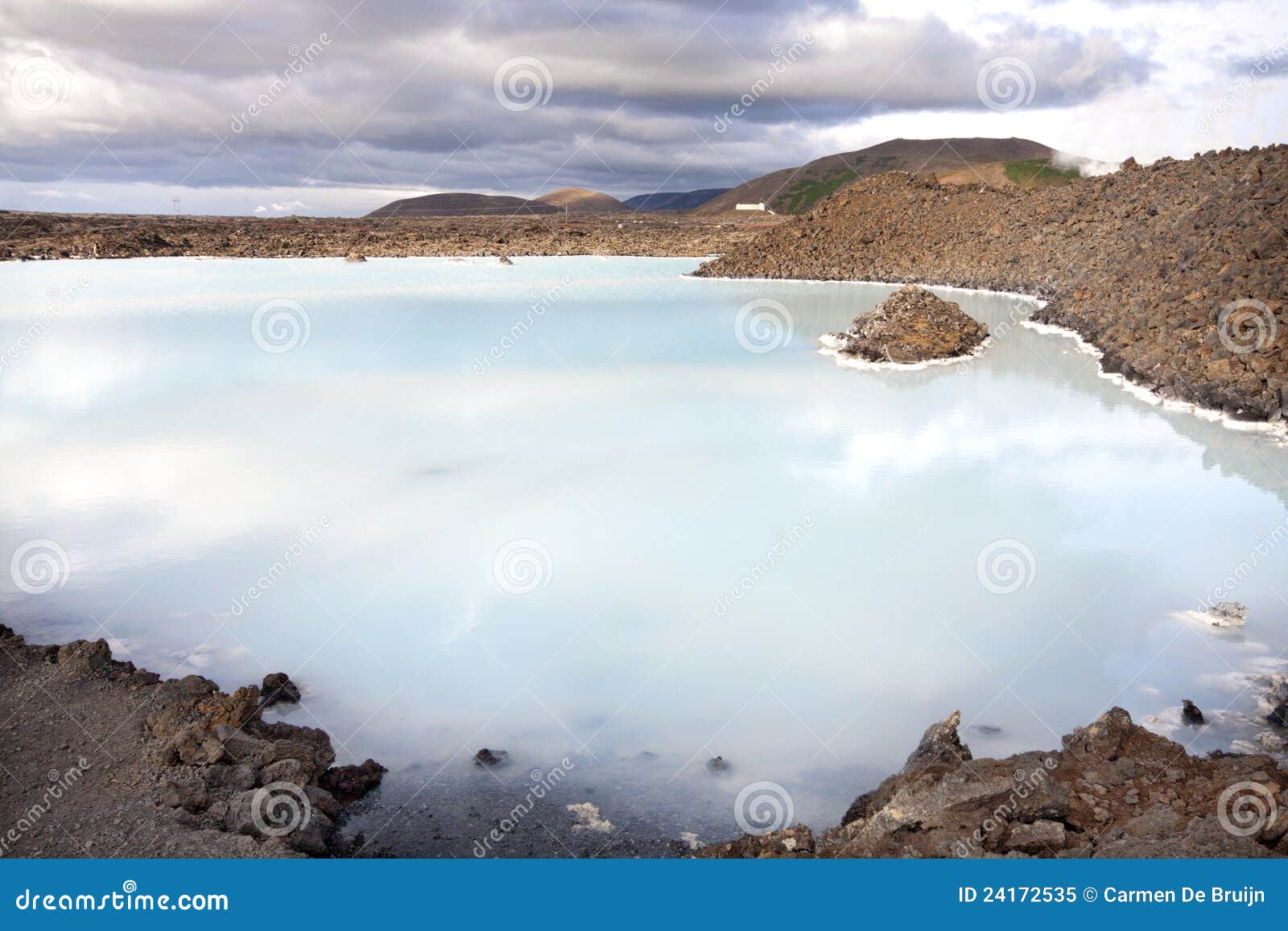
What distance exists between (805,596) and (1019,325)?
21513 millimetres

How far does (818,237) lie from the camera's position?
49.2 meters

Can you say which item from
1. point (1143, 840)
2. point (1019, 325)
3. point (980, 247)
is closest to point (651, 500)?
point (1143, 840)

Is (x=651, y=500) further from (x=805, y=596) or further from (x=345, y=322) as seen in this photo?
(x=345, y=322)
